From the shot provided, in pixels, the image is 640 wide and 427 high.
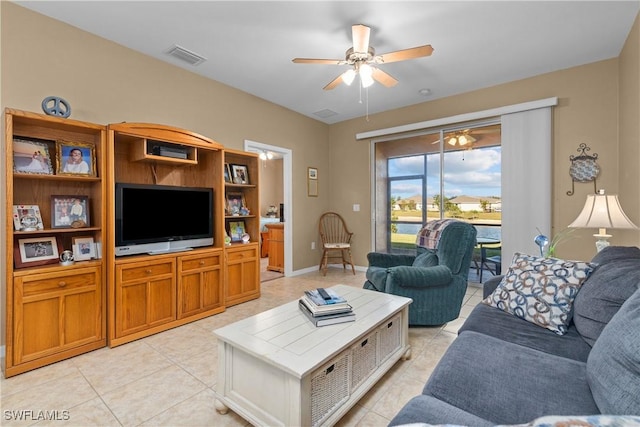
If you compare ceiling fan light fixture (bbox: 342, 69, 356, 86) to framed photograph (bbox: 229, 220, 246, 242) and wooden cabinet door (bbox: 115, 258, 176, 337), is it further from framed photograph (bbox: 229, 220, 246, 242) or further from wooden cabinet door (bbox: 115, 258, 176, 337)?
wooden cabinet door (bbox: 115, 258, 176, 337)

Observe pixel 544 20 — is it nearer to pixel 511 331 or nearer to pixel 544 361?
pixel 511 331

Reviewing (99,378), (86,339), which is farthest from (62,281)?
(99,378)

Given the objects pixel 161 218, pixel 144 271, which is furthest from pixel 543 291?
pixel 161 218

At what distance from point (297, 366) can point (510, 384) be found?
0.82m

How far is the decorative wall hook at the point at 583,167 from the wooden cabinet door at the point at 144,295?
14.3ft

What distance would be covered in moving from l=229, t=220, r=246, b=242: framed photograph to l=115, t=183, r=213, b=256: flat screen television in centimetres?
41

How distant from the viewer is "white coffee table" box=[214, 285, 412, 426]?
51.6 inches

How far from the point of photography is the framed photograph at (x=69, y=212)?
2332 mm

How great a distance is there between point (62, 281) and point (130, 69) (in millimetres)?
2042

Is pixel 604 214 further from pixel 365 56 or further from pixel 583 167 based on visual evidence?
pixel 365 56

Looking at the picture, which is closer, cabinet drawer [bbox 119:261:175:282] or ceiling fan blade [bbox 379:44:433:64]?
ceiling fan blade [bbox 379:44:433:64]

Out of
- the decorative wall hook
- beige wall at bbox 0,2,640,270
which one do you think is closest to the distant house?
beige wall at bbox 0,2,640,270

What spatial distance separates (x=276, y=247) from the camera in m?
5.16

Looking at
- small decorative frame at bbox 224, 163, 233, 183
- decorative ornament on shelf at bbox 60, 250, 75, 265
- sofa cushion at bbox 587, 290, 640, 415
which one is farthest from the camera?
small decorative frame at bbox 224, 163, 233, 183
